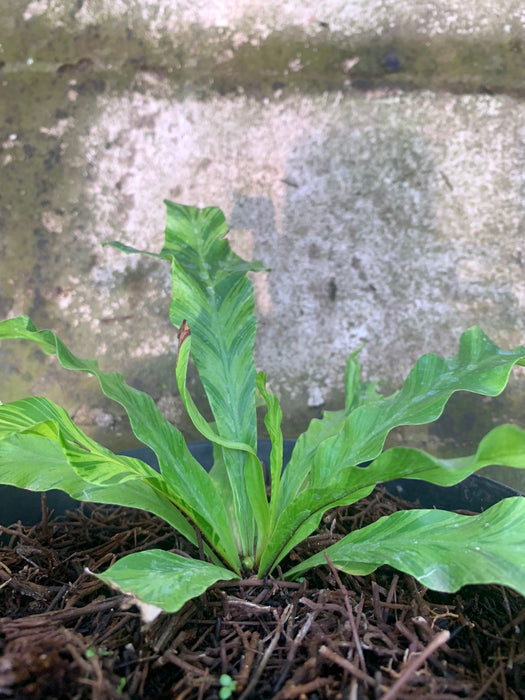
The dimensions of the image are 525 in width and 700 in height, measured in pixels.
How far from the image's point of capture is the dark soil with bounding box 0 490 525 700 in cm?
59

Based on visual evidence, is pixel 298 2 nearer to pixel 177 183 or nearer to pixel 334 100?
pixel 334 100

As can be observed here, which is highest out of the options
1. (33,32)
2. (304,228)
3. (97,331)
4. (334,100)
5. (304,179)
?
(33,32)

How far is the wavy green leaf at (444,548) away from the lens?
0.62 meters

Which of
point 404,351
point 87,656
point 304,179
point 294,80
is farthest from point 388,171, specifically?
point 87,656

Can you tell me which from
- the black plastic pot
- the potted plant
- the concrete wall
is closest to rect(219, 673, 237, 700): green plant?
the potted plant

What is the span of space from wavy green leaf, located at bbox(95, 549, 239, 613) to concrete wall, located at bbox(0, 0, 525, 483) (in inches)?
25.5

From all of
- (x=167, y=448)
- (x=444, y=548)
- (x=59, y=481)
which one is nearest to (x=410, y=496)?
(x=444, y=548)

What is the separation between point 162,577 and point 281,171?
112cm

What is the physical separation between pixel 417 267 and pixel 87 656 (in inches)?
45.5

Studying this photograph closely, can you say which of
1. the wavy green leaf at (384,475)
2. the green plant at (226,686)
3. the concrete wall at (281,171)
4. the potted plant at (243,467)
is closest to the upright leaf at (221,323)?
the potted plant at (243,467)

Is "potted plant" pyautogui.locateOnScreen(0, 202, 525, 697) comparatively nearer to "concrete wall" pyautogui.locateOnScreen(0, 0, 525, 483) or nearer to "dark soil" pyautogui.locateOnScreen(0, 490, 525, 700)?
"dark soil" pyautogui.locateOnScreen(0, 490, 525, 700)

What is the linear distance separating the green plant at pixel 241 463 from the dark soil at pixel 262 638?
0.06 m

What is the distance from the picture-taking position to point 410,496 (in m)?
1.00

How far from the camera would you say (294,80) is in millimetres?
1442
